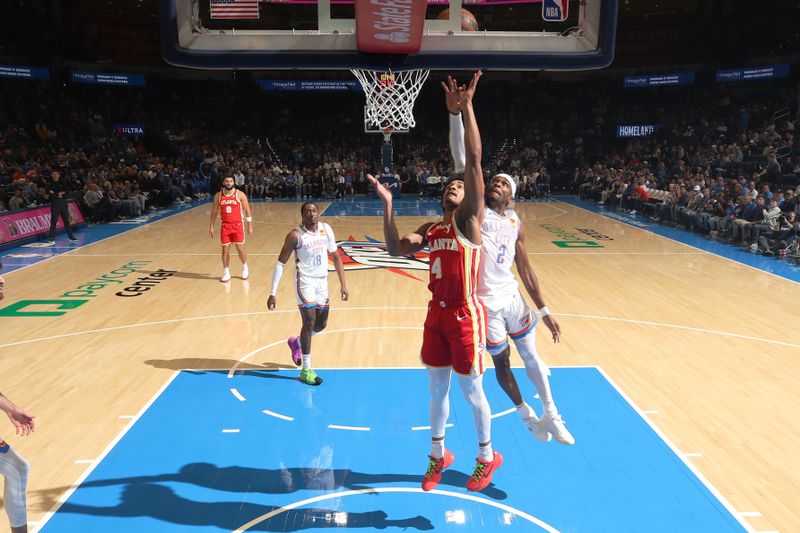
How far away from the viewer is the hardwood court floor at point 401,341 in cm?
500

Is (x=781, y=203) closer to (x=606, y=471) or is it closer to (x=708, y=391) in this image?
(x=708, y=391)

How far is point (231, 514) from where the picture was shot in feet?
13.4

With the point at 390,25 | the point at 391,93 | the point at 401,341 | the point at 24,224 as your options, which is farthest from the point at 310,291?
the point at 24,224

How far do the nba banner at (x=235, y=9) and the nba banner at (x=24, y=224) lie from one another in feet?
29.2

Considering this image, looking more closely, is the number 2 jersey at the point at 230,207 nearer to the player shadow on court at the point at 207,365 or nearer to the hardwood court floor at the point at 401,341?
the hardwood court floor at the point at 401,341

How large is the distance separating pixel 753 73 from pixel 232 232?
23.9 metres

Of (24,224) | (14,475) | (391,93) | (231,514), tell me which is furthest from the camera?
(24,224)

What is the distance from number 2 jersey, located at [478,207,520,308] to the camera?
4531mm

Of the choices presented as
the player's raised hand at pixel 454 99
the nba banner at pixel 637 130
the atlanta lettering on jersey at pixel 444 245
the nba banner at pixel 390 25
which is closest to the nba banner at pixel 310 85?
the nba banner at pixel 637 130

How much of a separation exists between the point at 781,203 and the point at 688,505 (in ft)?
42.4

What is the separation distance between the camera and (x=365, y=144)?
106 feet

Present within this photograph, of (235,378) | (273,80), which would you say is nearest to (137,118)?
(273,80)

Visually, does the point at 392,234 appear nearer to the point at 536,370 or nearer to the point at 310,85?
the point at 536,370

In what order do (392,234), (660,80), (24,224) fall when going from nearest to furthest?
(392,234), (24,224), (660,80)
